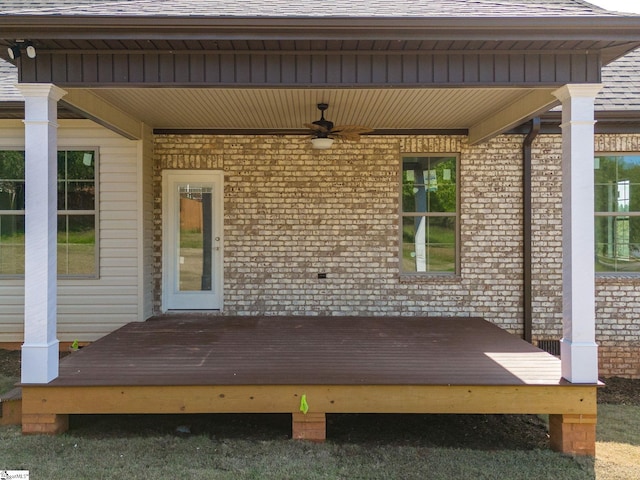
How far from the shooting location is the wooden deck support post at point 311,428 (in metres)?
4.36

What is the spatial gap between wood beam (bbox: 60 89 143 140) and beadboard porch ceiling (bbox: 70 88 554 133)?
0.22ft

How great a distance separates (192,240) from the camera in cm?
725

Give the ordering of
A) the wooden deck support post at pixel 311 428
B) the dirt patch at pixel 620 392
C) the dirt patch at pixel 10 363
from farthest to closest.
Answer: the dirt patch at pixel 10 363 → the dirt patch at pixel 620 392 → the wooden deck support post at pixel 311 428

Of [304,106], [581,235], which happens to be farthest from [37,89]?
[581,235]

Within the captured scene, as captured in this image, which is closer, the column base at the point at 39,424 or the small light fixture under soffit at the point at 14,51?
the small light fixture under soffit at the point at 14,51

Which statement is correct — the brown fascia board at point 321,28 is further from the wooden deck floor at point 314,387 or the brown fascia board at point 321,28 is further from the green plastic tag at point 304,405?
the green plastic tag at point 304,405

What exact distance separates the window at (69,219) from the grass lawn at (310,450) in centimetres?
267

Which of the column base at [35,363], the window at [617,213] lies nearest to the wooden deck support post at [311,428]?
the column base at [35,363]

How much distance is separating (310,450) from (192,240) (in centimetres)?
394

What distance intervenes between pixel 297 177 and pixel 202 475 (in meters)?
4.32

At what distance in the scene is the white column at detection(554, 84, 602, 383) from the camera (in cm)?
425

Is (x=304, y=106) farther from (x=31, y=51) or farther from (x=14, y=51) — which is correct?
(x=14, y=51)

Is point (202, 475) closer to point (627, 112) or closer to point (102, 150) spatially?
point (102, 150)

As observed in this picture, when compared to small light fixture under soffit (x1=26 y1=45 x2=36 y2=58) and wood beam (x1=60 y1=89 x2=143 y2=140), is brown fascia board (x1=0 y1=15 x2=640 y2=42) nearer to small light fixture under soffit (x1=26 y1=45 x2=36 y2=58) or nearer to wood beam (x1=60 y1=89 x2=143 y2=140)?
small light fixture under soffit (x1=26 y1=45 x2=36 y2=58)
